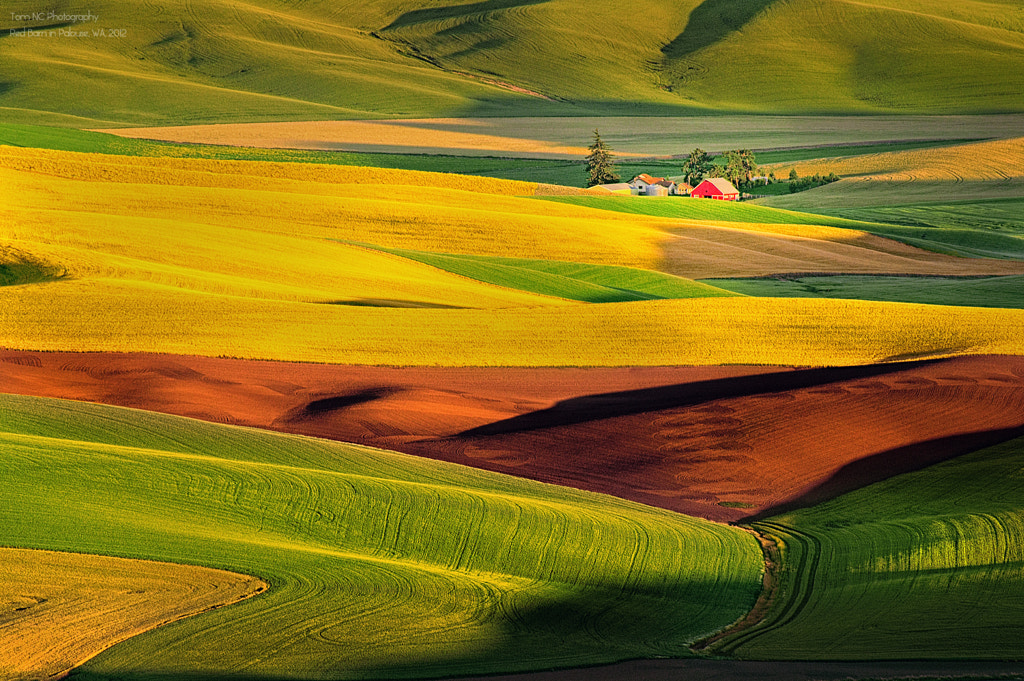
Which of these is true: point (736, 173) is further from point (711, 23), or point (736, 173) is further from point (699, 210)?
point (711, 23)

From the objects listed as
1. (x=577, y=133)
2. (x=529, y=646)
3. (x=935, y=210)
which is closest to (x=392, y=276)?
(x=529, y=646)

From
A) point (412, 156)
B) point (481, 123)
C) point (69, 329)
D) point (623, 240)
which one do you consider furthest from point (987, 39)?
point (69, 329)

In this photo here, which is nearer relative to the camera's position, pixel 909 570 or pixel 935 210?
pixel 909 570

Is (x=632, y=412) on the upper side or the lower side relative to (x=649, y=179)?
lower

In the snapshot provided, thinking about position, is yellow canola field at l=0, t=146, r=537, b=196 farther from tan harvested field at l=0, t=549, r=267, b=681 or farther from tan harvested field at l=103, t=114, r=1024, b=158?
tan harvested field at l=103, t=114, r=1024, b=158

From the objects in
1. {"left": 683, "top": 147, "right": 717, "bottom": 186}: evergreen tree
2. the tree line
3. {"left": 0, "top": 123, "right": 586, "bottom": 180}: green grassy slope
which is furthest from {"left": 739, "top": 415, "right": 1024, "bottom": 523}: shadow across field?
{"left": 683, "top": 147, "right": 717, "bottom": 186}: evergreen tree

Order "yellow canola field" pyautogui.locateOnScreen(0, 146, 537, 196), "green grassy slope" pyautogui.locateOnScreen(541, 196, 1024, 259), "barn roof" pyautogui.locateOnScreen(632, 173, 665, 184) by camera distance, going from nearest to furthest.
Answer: "yellow canola field" pyautogui.locateOnScreen(0, 146, 537, 196), "green grassy slope" pyautogui.locateOnScreen(541, 196, 1024, 259), "barn roof" pyautogui.locateOnScreen(632, 173, 665, 184)

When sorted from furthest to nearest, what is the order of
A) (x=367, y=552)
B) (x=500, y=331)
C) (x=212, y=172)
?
1. (x=212, y=172)
2. (x=500, y=331)
3. (x=367, y=552)
